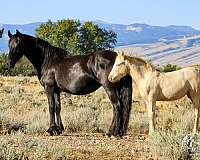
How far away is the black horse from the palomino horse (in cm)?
100

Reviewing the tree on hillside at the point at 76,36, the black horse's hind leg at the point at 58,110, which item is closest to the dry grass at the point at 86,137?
the black horse's hind leg at the point at 58,110

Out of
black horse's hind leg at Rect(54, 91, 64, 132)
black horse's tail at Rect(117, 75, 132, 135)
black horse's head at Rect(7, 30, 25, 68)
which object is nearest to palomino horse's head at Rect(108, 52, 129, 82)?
black horse's tail at Rect(117, 75, 132, 135)

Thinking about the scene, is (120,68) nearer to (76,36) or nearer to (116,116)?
(116,116)

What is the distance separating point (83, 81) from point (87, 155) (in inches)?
123

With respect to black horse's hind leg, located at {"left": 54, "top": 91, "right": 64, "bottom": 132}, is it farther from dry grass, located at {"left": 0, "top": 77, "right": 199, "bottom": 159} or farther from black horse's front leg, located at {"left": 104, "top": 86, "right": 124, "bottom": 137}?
black horse's front leg, located at {"left": 104, "top": 86, "right": 124, "bottom": 137}

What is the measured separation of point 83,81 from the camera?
40.9 ft

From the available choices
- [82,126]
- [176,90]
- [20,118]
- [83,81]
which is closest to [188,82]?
[176,90]

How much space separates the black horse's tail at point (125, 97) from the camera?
11.9 m

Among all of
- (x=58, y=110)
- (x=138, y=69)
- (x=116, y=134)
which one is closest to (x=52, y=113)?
(x=58, y=110)

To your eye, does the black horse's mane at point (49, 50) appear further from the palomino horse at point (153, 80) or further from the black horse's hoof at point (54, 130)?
the palomino horse at point (153, 80)

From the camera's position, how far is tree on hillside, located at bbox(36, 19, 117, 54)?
52094 millimetres

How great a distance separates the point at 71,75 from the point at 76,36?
3931 centimetres

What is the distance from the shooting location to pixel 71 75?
41.4 ft

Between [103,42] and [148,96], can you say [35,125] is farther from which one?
[103,42]
